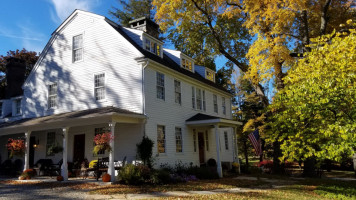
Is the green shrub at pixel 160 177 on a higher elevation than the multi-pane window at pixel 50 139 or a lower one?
lower

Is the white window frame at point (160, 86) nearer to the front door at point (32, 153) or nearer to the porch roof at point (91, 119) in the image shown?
the porch roof at point (91, 119)

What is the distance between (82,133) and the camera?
15.7 meters

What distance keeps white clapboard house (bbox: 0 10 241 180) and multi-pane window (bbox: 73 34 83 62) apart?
0.05 meters

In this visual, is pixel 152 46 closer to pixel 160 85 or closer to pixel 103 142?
pixel 160 85

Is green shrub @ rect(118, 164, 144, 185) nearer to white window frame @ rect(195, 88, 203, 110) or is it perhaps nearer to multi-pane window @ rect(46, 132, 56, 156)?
multi-pane window @ rect(46, 132, 56, 156)

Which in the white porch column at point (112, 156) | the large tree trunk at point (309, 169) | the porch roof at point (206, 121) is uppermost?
the porch roof at point (206, 121)

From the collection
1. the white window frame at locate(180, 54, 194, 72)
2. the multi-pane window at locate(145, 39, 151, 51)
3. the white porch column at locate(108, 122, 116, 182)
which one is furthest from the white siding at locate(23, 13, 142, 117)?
the white window frame at locate(180, 54, 194, 72)

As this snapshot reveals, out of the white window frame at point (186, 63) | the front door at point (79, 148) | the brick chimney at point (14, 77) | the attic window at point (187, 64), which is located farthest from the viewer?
the brick chimney at point (14, 77)

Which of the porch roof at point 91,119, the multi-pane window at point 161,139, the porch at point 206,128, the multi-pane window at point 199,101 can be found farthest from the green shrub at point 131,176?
the multi-pane window at point 199,101

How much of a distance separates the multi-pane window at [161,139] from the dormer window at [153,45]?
4963mm

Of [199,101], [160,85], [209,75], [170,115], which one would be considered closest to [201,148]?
[199,101]

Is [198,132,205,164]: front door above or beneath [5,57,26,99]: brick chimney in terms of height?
beneath

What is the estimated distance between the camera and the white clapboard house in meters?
13.9

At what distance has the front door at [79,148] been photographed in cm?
1547
